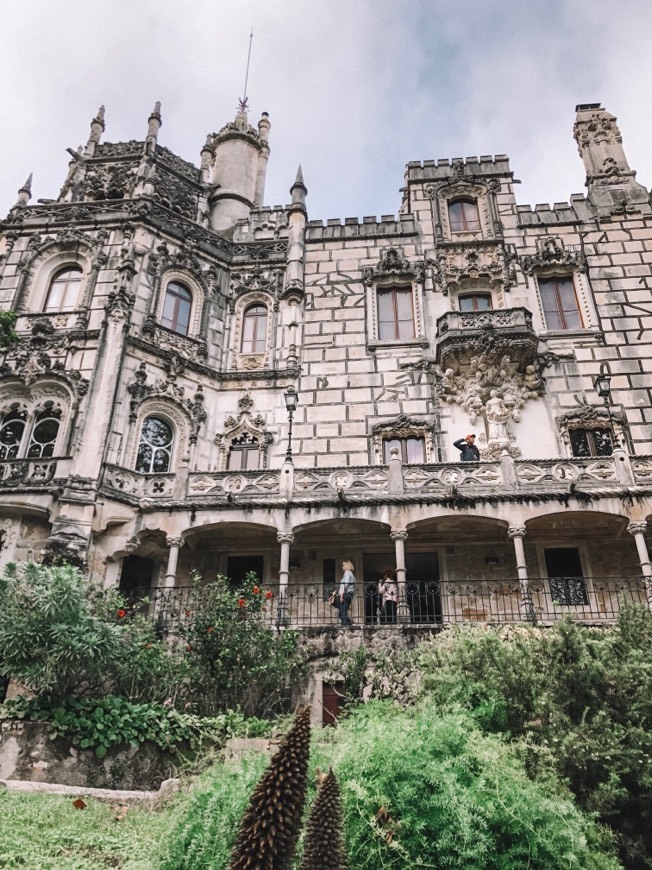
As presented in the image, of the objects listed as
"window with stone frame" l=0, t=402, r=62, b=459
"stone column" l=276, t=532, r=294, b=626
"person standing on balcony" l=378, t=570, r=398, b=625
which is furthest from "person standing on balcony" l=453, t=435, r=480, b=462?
"window with stone frame" l=0, t=402, r=62, b=459

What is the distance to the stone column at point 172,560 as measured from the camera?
1591 centimetres

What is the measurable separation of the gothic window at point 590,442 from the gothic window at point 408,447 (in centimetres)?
437

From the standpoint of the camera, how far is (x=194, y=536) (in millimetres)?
17578

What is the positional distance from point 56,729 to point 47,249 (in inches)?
629

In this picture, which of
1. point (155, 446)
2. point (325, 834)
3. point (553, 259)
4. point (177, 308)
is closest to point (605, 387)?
point (553, 259)

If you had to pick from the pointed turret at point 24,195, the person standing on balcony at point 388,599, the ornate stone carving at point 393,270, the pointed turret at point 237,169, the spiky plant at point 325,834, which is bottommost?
the spiky plant at point 325,834

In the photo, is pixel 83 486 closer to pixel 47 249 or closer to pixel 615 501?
pixel 47 249

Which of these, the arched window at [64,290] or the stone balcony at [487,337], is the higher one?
the arched window at [64,290]

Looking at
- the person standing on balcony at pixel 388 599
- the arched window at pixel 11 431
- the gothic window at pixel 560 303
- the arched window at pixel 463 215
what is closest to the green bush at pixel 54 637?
the person standing on balcony at pixel 388 599

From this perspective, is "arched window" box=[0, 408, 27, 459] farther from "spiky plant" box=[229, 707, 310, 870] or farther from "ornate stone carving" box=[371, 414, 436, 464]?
"spiky plant" box=[229, 707, 310, 870]

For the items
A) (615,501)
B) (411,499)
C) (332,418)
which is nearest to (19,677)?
(411,499)

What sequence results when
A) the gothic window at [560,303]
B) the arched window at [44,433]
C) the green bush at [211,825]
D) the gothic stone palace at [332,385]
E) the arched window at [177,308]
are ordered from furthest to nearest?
the gothic window at [560,303] → the arched window at [177,308] → the arched window at [44,433] → the gothic stone palace at [332,385] → the green bush at [211,825]

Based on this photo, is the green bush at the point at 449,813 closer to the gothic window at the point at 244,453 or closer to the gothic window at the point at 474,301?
the gothic window at the point at 244,453

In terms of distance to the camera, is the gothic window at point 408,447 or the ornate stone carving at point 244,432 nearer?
the gothic window at point 408,447
